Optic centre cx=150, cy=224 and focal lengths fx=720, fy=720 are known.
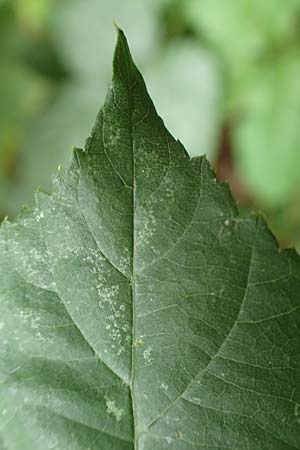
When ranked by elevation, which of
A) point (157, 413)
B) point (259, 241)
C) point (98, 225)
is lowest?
point (157, 413)

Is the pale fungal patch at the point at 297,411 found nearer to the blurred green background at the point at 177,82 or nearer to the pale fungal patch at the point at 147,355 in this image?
the pale fungal patch at the point at 147,355

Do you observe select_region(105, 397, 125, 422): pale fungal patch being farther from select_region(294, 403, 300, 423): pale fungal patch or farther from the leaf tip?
the leaf tip

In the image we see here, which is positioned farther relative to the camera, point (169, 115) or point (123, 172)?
point (169, 115)

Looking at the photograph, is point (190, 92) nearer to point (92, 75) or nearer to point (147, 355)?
point (92, 75)

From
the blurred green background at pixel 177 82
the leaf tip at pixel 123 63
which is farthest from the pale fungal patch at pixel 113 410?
the blurred green background at pixel 177 82

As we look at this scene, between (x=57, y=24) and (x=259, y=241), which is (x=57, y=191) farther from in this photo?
(x=57, y=24)

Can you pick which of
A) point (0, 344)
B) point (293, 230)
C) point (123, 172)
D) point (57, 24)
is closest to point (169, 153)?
point (123, 172)

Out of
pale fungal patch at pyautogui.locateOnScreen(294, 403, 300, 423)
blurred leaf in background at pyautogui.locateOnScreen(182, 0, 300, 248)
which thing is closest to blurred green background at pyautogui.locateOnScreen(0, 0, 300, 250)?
blurred leaf in background at pyautogui.locateOnScreen(182, 0, 300, 248)
